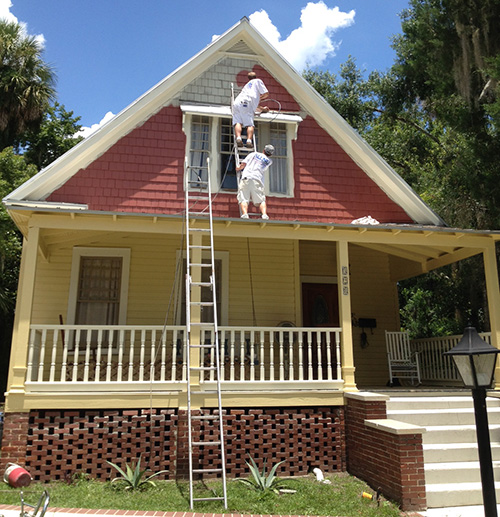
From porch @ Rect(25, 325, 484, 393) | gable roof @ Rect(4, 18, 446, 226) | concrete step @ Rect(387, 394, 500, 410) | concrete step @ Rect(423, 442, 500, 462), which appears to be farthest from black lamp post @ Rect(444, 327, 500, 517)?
gable roof @ Rect(4, 18, 446, 226)

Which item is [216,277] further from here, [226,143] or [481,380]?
[481,380]

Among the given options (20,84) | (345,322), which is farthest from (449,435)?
(20,84)

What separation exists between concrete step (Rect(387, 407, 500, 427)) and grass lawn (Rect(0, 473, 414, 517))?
1.13 metres

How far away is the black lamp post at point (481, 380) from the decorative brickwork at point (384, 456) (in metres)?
1.93

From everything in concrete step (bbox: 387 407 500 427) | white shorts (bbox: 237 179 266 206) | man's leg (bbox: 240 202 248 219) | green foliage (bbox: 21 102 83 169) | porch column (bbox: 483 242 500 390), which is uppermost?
green foliage (bbox: 21 102 83 169)

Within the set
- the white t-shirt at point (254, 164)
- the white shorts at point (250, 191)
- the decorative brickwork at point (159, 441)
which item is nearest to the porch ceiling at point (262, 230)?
the white shorts at point (250, 191)

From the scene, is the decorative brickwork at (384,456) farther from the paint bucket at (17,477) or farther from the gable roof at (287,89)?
the gable roof at (287,89)

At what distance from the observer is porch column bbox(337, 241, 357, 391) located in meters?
8.54

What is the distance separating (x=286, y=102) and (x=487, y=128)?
193 inches

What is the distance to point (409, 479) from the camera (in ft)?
20.8

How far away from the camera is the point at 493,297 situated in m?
9.20

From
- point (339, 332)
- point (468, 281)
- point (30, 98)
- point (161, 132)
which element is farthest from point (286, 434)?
point (30, 98)

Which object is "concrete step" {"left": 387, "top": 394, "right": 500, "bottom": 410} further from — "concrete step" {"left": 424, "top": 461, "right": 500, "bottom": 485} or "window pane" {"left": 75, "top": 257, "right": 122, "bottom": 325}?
"window pane" {"left": 75, "top": 257, "right": 122, "bottom": 325}

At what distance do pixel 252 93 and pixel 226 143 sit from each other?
113 centimetres
